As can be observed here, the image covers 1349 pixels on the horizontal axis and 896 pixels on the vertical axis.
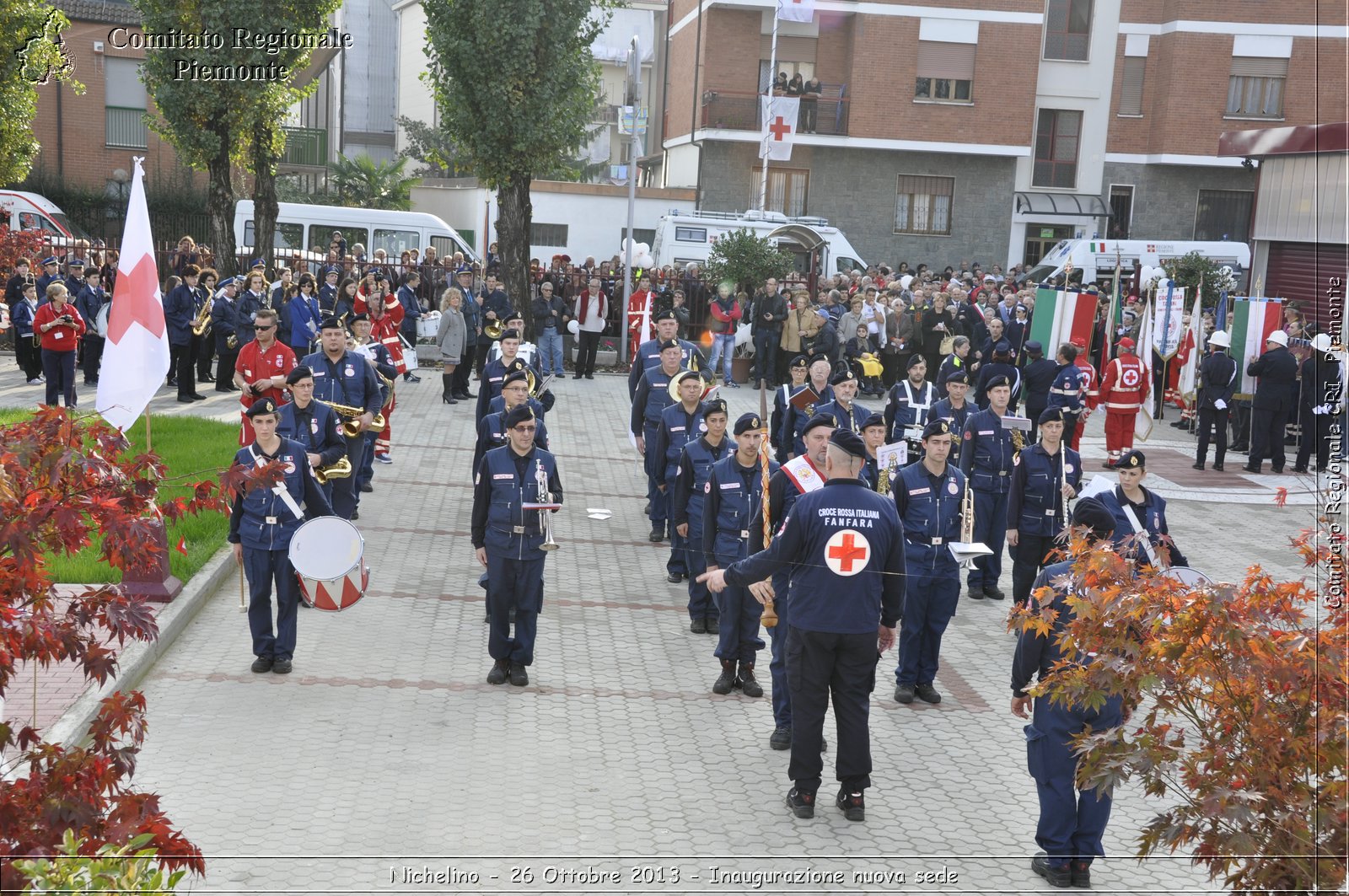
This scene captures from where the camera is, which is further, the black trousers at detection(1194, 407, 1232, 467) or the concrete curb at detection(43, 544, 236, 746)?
the black trousers at detection(1194, 407, 1232, 467)

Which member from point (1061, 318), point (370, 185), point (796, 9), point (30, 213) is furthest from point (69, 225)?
point (1061, 318)

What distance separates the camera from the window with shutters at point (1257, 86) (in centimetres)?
3994

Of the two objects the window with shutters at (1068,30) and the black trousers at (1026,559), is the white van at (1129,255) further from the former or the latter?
the black trousers at (1026,559)

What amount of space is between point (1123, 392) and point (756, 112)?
84.9 ft

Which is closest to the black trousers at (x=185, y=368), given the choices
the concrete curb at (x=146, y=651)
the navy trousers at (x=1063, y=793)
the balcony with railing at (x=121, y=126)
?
the concrete curb at (x=146, y=651)

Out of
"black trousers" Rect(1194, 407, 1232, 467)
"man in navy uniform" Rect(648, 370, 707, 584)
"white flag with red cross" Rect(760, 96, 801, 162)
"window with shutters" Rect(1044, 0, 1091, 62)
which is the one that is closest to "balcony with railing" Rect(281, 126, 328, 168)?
"white flag with red cross" Rect(760, 96, 801, 162)

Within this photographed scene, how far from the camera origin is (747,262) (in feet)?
83.4

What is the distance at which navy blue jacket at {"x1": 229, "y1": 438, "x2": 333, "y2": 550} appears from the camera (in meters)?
8.72

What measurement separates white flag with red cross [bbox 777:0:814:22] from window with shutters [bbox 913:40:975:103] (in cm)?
457

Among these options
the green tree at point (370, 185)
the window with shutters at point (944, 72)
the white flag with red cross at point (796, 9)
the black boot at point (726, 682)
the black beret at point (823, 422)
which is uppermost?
the white flag with red cross at point (796, 9)

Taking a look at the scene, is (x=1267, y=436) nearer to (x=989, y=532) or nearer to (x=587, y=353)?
(x=989, y=532)

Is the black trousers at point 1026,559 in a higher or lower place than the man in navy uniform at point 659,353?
lower

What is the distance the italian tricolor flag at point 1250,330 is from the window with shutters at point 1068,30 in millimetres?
24136

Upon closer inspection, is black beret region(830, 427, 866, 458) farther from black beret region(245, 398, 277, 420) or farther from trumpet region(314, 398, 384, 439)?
trumpet region(314, 398, 384, 439)
